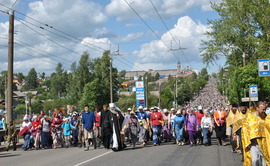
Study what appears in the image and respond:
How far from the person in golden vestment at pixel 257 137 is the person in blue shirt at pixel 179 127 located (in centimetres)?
1008

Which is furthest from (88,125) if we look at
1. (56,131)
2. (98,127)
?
(56,131)

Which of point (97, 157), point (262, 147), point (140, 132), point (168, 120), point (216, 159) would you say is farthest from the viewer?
point (168, 120)

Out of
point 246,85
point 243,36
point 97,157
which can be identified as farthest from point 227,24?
point 97,157

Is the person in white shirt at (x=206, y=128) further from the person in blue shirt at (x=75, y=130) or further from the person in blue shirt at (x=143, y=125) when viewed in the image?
the person in blue shirt at (x=75, y=130)

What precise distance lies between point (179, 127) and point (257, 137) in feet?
34.3

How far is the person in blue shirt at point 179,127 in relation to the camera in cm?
1886

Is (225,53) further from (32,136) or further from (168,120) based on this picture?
(32,136)

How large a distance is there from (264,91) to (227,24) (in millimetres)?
8602

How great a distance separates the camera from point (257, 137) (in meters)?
8.56

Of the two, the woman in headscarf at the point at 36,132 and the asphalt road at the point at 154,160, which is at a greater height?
the woman in headscarf at the point at 36,132

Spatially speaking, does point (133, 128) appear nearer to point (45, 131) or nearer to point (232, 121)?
point (45, 131)

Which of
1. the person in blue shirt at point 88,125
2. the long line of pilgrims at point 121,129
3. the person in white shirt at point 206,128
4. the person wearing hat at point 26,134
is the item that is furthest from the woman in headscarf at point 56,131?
the person in white shirt at point 206,128

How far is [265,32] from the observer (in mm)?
42062

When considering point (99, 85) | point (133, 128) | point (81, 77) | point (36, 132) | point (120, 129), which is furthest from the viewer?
point (81, 77)
